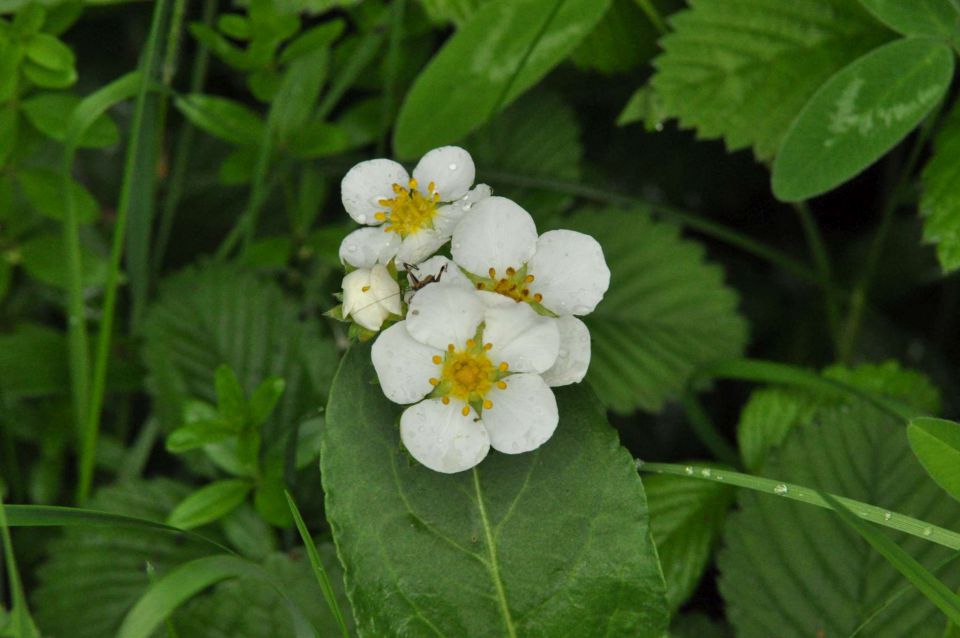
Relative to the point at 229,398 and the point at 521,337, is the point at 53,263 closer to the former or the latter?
the point at 229,398

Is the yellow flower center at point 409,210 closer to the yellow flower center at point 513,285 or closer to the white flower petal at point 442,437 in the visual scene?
the yellow flower center at point 513,285

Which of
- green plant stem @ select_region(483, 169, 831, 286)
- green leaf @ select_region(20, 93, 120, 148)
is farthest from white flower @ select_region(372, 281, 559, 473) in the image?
green leaf @ select_region(20, 93, 120, 148)

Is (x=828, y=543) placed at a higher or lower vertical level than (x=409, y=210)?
lower

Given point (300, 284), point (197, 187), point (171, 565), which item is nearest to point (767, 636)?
point (171, 565)

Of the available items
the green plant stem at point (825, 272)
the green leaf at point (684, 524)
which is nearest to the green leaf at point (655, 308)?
the green plant stem at point (825, 272)

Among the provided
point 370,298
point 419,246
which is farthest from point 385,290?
point 419,246

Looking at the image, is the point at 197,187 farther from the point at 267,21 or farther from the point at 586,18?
the point at 586,18
